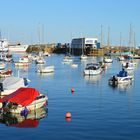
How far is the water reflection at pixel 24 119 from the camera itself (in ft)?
111

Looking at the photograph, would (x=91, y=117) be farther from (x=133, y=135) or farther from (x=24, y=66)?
(x=24, y=66)

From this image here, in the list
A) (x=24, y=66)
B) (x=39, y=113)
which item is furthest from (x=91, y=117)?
(x=24, y=66)

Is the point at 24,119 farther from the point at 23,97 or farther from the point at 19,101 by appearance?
the point at 23,97

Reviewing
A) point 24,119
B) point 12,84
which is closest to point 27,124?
point 24,119

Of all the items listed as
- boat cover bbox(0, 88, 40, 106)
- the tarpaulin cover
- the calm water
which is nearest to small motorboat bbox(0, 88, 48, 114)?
boat cover bbox(0, 88, 40, 106)

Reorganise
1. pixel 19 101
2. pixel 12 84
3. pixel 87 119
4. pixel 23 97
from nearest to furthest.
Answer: pixel 87 119 → pixel 19 101 → pixel 23 97 → pixel 12 84

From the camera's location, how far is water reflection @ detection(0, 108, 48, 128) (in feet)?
111

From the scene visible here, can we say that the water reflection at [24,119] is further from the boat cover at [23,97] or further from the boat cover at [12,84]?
the boat cover at [12,84]

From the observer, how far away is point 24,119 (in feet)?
118

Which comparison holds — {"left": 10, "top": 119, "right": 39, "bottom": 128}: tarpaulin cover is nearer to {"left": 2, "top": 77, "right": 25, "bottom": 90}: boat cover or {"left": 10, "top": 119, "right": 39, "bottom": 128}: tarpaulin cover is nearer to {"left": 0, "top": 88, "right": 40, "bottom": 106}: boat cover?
{"left": 0, "top": 88, "right": 40, "bottom": 106}: boat cover

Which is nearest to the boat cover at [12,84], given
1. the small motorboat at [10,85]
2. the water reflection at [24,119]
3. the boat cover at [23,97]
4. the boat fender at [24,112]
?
the small motorboat at [10,85]

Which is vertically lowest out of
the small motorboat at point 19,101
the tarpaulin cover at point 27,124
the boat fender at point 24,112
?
the tarpaulin cover at point 27,124

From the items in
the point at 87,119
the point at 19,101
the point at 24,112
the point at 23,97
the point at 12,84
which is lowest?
the point at 87,119

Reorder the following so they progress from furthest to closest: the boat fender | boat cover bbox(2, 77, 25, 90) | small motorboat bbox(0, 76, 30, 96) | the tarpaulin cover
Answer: boat cover bbox(2, 77, 25, 90) → small motorboat bbox(0, 76, 30, 96) → the boat fender → the tarpaulin cover
